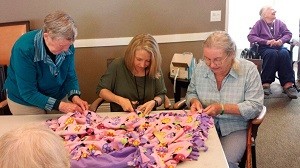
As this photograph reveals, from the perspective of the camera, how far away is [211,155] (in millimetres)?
1521

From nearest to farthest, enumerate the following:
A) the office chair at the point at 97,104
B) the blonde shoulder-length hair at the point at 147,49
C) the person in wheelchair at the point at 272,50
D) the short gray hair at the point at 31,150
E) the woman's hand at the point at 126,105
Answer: the short gray hair at the point at 31,150, the woman's hand at the point at 126,105, the blonde shoulder-length hair at the point at 147,49, the office chair at the point at 97,104, the person in wheelchair at the point at 272,50

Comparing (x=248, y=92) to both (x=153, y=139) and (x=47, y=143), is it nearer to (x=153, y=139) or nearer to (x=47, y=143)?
(x=153, y=139)

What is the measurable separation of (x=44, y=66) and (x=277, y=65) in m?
3.11

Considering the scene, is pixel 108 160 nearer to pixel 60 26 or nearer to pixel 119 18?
pixel 60 26

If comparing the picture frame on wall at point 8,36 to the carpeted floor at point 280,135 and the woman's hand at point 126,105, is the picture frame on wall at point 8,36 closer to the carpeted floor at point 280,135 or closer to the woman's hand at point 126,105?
the woman's hand at point 126,105

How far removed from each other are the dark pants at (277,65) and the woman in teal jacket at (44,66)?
2773 mm

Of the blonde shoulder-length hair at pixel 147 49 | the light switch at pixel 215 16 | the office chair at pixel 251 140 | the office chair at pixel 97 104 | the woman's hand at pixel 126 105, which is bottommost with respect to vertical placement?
the office chair at pixel 251 140

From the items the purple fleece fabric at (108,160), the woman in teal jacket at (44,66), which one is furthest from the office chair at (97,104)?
the purple fleece fabric at (108,160)

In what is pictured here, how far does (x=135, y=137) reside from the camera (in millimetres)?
1579

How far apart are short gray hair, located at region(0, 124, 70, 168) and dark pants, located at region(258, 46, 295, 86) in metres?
3.66

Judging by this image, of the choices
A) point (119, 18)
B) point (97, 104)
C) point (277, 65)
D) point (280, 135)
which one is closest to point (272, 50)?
point (277, 65)

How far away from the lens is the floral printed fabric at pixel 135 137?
1442mm

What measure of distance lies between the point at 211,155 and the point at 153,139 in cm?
28

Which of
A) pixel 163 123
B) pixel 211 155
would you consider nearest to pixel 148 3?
pixel 163 123
